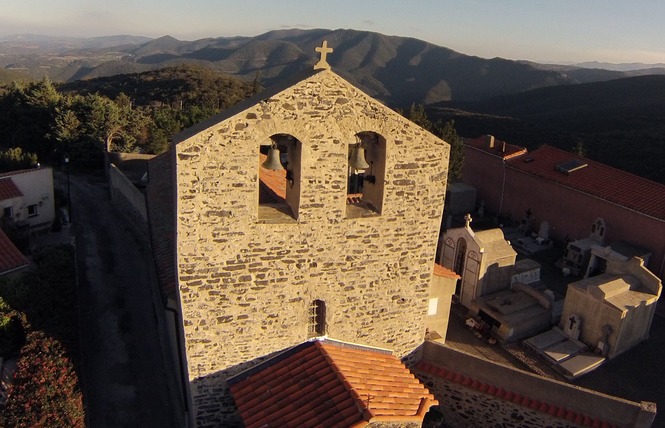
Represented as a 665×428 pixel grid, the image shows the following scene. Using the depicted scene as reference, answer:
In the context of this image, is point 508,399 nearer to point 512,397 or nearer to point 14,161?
point 512,397

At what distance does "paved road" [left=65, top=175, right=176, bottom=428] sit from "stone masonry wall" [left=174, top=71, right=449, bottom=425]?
3.25 meters

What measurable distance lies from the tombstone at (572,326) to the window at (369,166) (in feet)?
35.3

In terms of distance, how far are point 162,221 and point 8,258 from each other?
5610 millimetres

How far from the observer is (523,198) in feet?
105

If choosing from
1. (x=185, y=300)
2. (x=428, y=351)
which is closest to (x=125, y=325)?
(x=185, y=300)

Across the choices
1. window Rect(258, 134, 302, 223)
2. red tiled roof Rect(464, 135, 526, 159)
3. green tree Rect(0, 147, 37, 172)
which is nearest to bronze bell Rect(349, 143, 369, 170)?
window Rect(258, 134, 302, 223)

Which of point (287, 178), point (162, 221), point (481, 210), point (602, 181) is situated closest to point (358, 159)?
point (287, 178)

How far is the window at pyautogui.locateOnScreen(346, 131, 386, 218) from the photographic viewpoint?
1086 centimetres

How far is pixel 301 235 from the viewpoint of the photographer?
35.6ft

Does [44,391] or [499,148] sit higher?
[499,148]

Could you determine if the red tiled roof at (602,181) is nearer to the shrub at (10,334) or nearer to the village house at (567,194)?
the village house at (567,194)

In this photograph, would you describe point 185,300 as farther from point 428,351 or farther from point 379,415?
point 428,351

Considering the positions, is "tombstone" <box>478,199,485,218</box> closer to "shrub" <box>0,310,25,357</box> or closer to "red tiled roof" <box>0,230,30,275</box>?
"red tiled roof" <box>0,230,30,275</box>

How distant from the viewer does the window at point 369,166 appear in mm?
10859
